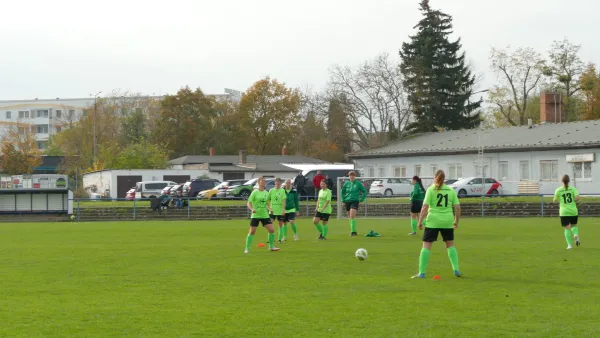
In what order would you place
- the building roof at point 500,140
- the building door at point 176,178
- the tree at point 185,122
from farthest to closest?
the tree at point 185,122
the building door at point 176,178
the building roof at point 500,140

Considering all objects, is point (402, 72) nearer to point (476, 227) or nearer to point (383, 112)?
point (383, 112)

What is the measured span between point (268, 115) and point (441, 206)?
89.6 m

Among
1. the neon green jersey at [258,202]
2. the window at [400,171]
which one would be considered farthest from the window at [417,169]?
the neon green jersey at [258,202]

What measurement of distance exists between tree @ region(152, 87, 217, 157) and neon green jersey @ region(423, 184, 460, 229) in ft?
283

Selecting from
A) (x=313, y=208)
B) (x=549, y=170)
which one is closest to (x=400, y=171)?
(x=549, y=170)

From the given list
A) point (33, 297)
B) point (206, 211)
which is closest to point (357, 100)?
point (206, 211)

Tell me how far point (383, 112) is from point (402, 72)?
6281mm

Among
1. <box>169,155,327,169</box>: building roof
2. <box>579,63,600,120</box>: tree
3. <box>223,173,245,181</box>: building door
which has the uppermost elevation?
<box>579,63,600,120</box>: tree

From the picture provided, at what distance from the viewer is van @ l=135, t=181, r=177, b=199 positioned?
6631 centimetres

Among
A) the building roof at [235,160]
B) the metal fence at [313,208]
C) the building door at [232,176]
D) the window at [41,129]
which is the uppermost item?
the window at [41,129]

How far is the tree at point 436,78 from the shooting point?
276ft

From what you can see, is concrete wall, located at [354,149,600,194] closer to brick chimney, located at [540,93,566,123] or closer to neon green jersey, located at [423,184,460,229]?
brick chimney, located at [540,93,566,123]

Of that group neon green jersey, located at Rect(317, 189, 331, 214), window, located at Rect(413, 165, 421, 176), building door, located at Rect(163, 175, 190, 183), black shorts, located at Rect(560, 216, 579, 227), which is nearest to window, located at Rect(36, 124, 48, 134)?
building door, located at Rect(163, 175, 190, 183)

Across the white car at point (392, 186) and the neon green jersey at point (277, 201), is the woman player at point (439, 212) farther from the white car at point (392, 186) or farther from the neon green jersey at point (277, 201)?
the white car at point (392, 186)
